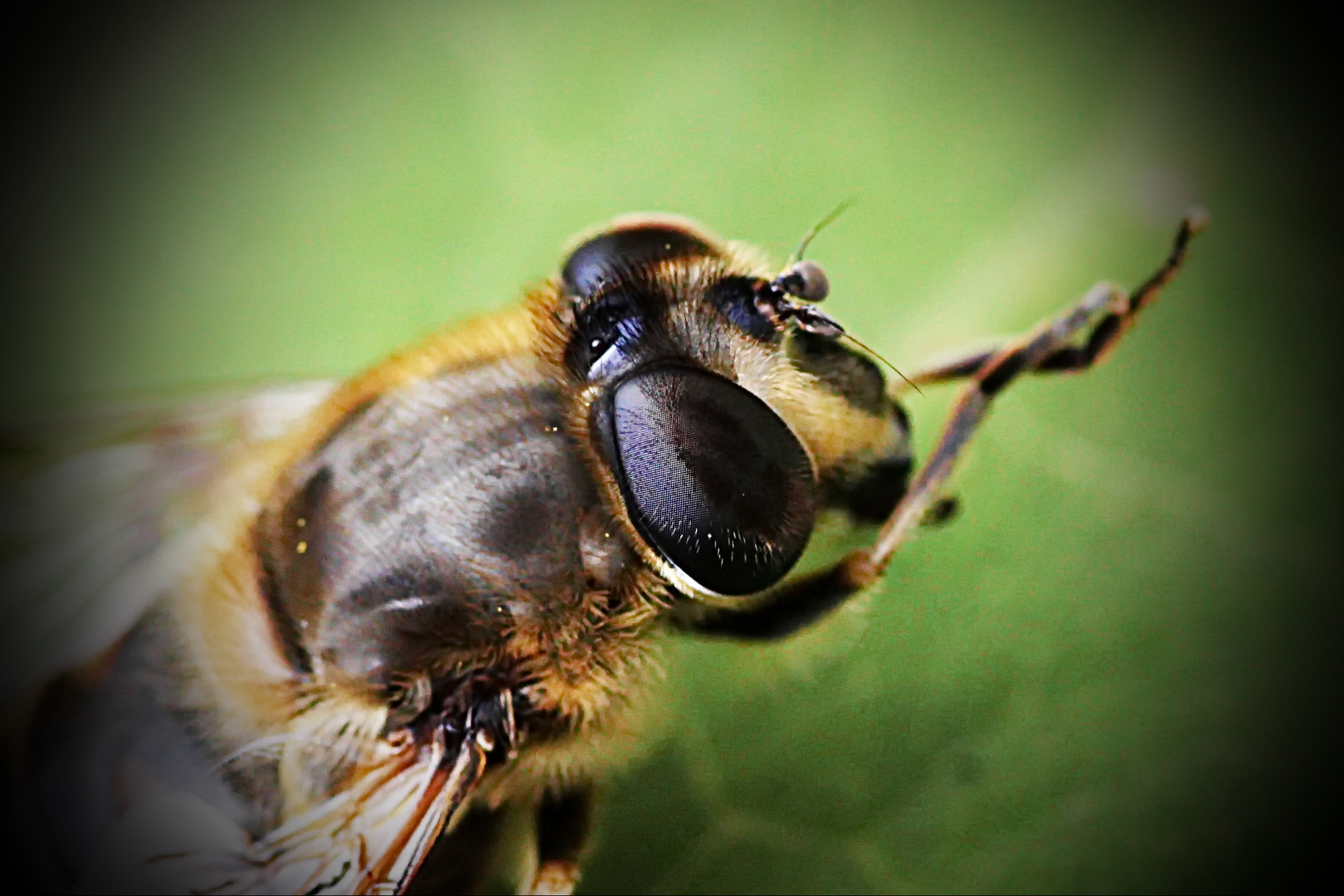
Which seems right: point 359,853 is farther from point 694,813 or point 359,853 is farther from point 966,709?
point 966,709

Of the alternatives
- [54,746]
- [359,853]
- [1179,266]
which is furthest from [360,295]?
[1179,266]

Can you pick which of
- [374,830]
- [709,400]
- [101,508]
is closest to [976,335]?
[709,400]

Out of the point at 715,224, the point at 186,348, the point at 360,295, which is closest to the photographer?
the point at 715,224

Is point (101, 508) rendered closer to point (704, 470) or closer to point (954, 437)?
point (704, 470)

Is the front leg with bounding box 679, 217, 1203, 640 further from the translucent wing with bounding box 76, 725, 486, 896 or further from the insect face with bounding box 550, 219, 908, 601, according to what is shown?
the translucent wing with bounding box 76, 725, 486, 896

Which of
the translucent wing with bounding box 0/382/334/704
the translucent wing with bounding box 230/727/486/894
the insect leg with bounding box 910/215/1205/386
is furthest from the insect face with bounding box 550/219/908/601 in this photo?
the translucent wing with bounding box 0/382/334/704
